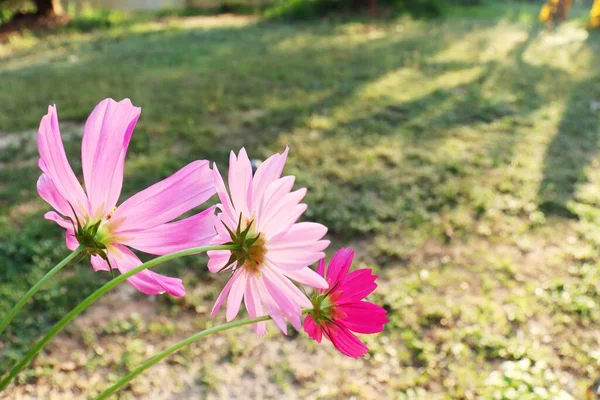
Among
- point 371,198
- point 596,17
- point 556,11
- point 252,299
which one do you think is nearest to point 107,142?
point 252,299

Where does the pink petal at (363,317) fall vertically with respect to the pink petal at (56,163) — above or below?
below

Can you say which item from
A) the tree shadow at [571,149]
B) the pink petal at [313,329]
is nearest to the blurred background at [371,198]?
the tree shadow at [571,149]

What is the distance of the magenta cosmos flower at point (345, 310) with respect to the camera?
0.37m

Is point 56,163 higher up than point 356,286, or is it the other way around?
point 56,163

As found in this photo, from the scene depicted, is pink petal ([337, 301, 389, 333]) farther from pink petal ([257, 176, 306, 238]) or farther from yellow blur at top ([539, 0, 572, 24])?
yellow blur at top ([539, 0, 572, 24])

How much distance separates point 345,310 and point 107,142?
0.59 feet

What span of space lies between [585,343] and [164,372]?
54.7 inches

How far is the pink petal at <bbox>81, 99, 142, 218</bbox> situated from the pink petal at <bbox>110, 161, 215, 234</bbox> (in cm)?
1

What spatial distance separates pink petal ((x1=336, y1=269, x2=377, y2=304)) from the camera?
0.38 metres

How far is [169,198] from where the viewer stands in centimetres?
35

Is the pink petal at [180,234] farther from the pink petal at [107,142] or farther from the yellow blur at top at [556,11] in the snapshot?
the yellow blur at top at [556,11]

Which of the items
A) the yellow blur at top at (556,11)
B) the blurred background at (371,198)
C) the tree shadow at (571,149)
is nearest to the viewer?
the blurred background at (371,198)

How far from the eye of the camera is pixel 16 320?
2.00m

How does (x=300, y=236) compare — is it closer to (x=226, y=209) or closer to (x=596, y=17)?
(x=226, y=209)
